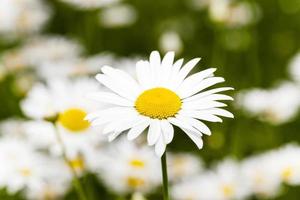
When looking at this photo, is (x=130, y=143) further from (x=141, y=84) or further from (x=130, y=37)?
(x=130, y=37)

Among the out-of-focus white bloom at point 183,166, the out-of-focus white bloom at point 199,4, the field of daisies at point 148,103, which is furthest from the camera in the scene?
the out-of-focus white bloom at point 199,4

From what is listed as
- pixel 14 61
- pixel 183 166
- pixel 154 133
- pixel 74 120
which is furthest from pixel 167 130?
pixel 14 61

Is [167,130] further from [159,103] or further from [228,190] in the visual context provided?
[228,190]

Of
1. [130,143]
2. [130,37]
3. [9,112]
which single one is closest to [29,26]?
[130,37]

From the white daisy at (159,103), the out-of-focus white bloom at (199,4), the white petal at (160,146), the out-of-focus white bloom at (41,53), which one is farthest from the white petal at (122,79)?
the out-of-focus white bloom at (199,4)

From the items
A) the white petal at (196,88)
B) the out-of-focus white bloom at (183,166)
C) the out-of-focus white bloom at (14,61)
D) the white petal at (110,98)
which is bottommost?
the white petal at (110,98)

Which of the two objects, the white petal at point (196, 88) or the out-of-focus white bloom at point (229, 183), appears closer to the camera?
the white petal at point (196, 88)

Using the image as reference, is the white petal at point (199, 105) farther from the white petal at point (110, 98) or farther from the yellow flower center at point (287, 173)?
the yellow flower center at point (287, 173)

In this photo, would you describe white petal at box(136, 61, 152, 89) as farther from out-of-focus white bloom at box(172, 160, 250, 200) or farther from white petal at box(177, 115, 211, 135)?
out-of-focus white bloom at box(172, 160, 250, 200)
